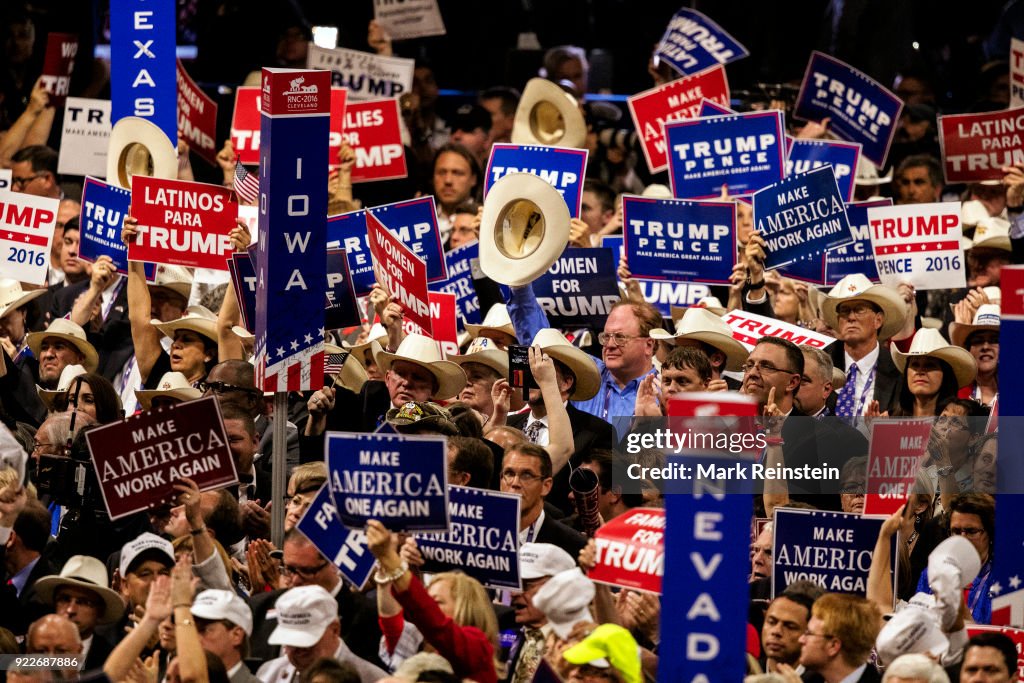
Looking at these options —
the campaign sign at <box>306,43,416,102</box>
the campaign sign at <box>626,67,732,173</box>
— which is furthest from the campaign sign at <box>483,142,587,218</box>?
the campaign sign at <box>306,43,416,102</box>

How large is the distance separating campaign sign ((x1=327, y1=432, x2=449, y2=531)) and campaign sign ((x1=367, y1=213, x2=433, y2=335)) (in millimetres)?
2965

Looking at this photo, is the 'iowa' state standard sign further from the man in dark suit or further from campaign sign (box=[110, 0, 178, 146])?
campaign sign (box=[110, 0, 178, 146])

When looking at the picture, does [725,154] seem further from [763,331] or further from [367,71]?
[367,71]

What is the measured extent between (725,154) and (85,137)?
15.7ft

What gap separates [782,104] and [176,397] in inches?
256

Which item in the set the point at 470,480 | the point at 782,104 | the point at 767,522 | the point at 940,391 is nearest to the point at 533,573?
the point at 470,480

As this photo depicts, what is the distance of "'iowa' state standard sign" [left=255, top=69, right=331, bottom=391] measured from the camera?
8719mm

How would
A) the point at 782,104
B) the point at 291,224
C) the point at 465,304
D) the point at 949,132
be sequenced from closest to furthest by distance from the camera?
1. the point at 291,224
2. the point at 465,304
3. the point at 949,132
4. the point at 782,104

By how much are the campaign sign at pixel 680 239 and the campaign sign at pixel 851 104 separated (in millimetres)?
2906

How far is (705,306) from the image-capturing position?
11.9m

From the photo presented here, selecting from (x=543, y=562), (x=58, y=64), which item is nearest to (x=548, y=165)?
(x=543, y=562)

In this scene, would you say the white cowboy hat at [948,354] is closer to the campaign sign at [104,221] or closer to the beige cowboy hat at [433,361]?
the beige cowboy hat at [433,361]

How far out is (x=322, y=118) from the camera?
29.0 ft

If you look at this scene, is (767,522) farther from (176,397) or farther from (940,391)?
(176,397)
